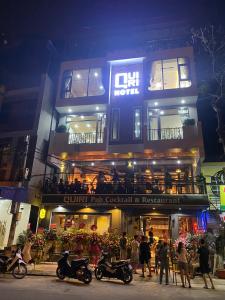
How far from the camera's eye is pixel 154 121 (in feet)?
66.6

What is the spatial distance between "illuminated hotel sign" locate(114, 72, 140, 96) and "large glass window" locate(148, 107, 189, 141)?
215 cm

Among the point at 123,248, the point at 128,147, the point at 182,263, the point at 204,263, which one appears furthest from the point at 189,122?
the point at 182,263

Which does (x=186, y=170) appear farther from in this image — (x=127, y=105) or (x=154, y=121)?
(x=127, y=105)

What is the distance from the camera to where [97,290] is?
860 centimetres

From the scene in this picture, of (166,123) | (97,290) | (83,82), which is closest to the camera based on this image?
(97,290)

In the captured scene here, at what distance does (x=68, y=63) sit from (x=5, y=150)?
944 cm

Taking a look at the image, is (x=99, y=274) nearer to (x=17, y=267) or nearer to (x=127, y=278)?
(x=127, y=278)

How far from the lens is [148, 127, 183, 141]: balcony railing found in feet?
63.7

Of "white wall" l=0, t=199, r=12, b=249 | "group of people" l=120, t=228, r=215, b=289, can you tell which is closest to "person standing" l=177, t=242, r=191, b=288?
"group of people" l=120, t=228, r=215, b=289

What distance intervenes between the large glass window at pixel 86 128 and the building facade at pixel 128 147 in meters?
0.09

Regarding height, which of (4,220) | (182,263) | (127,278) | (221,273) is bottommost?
(127,278)

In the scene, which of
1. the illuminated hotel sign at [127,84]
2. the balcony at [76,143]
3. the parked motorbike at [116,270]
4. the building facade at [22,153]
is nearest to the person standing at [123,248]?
the parked motorbike at [116,270]

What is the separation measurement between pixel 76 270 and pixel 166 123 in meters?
13.9

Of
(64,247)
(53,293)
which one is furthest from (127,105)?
(53,293)
